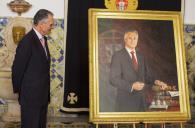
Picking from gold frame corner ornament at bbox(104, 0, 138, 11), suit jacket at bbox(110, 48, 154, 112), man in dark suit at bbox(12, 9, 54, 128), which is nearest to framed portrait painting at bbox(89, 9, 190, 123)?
suit jacket at bbox(110, 48, 154, 112)

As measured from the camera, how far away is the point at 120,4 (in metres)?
4.38

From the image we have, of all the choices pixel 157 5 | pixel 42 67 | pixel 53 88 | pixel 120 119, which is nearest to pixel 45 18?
pixel 42 67

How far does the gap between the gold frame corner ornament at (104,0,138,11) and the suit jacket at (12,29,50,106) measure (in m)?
1.41

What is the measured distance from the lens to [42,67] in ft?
10.5

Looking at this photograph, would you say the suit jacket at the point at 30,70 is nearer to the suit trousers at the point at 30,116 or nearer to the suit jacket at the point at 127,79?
the suit trousers at the point at 30,116

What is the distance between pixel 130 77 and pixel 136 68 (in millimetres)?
106

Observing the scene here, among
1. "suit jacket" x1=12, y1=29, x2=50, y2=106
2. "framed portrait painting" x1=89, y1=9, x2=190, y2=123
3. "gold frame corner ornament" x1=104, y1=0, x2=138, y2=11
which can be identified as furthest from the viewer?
"gold frame corner ornament" x1=104, y1=0, x2=138, y2=11

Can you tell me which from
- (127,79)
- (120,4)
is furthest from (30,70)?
(120,4)

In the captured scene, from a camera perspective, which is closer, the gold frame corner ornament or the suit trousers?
the suit trousers

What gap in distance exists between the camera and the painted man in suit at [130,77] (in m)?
3.43

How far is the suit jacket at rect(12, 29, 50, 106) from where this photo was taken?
3137 mm

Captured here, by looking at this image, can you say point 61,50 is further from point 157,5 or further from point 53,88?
point 157,5

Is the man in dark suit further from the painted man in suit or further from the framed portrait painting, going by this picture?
the painted man in suit

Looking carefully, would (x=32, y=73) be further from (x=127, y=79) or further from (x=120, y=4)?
(x=120, y=4)
